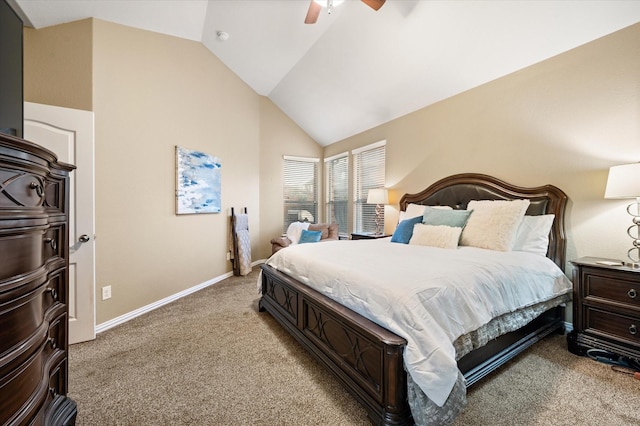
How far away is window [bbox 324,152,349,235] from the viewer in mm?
5695

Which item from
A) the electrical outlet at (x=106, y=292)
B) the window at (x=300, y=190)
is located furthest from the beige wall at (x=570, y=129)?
the electrical outlet at (x=106, y=292)

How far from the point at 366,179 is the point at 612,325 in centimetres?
375

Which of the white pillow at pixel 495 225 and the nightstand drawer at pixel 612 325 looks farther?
the white pillow at pixel 495 225

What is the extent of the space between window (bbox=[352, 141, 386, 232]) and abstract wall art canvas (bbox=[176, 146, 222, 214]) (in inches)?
102

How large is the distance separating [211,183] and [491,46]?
3846 millimetres

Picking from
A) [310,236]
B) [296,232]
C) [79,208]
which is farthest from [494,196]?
[79,208]

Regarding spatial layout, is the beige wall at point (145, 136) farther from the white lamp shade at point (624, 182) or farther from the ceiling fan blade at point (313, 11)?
the white lamp shade at point (624, 182)

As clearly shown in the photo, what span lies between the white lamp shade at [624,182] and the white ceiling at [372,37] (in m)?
1.27

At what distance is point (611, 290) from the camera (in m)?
2.01

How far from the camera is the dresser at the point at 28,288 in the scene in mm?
825

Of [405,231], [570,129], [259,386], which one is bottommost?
[259,386]

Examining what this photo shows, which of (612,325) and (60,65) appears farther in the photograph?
(60,65)

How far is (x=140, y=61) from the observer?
3002mm

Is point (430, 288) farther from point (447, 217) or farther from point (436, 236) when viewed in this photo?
point (447, 217)
